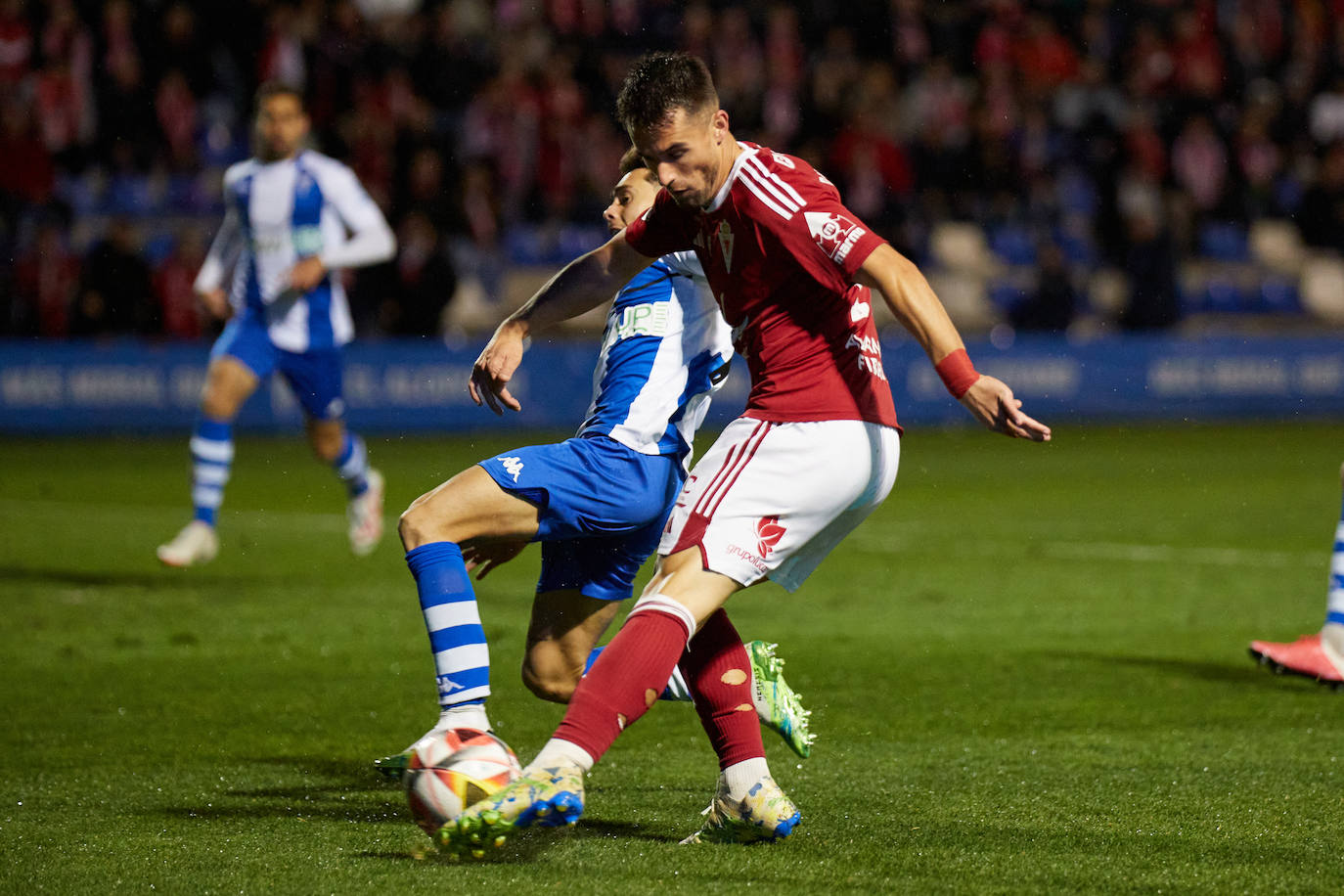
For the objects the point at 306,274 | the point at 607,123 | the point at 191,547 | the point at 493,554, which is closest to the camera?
the point at 493,554

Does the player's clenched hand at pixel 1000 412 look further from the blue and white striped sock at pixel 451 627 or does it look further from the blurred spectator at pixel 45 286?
the blurred spectator at pixel 45 286

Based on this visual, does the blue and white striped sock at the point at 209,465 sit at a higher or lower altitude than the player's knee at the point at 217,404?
lower

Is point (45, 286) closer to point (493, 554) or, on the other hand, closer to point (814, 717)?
point (814, 717)

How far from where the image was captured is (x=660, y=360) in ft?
15.4

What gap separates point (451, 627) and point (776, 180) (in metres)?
1.33

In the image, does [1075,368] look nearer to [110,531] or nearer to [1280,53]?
[1280,53]

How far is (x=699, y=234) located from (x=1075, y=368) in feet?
48.8

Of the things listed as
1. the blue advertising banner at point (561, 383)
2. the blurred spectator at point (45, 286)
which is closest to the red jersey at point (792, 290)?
the blue advertising banner at point (561, 383)

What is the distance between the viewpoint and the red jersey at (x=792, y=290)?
384 cm

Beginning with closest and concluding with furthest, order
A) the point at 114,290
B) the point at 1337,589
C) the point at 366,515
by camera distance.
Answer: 1. the point at 1337,589
2. the point at 366,515
3. the point at 114,290

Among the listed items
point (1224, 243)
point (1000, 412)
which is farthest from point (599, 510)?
point (1224, 243)

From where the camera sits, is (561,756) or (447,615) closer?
(561,756)

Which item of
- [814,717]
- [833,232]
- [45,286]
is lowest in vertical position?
[45,286]

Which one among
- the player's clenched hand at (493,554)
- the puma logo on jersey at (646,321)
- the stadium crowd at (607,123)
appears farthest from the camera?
the stadium crowd at (607,123)
